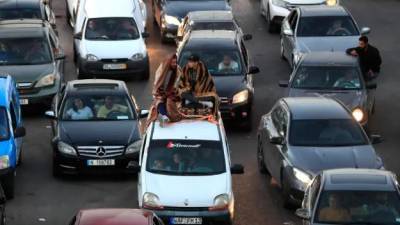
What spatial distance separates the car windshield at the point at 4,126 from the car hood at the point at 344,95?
647cm

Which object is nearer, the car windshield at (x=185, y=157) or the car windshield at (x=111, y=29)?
the car windshield at (x=185, y=157)

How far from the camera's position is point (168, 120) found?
23.5 m

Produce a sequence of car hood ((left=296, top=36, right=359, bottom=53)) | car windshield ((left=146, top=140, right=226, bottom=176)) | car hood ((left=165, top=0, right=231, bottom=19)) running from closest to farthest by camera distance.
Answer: car windshield ((left=146, top=140, right=226, bottom=176)), car hood ((left=296, top=36, right=359, bottom=53)), car hood ((left=165, top=0, right=231, bottom=19))

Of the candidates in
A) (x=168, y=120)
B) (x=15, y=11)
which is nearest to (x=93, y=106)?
(x=168, y=120)

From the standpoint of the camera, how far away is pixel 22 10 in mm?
37562

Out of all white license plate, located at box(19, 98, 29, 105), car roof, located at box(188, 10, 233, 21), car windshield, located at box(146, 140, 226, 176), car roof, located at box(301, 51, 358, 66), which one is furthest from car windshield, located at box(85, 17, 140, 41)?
car windshield, located at box(146, 140, 226, 176)

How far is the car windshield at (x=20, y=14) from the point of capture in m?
37.3

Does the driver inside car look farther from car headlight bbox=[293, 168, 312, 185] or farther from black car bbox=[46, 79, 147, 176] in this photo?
car headlight bbox=[293, 168, 312, 185]

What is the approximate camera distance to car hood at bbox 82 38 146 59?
33562 mm

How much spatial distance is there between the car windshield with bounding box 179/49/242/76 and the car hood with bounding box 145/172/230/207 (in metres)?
8.29

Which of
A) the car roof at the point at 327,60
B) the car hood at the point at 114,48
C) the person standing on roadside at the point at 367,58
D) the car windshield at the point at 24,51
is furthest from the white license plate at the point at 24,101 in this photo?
the person standing on roadside at the point at 367,58

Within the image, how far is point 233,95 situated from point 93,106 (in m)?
3.66

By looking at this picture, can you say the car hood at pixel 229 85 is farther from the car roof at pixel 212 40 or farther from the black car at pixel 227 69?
the car roof at pixel 212 40

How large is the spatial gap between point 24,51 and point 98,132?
661 cm
